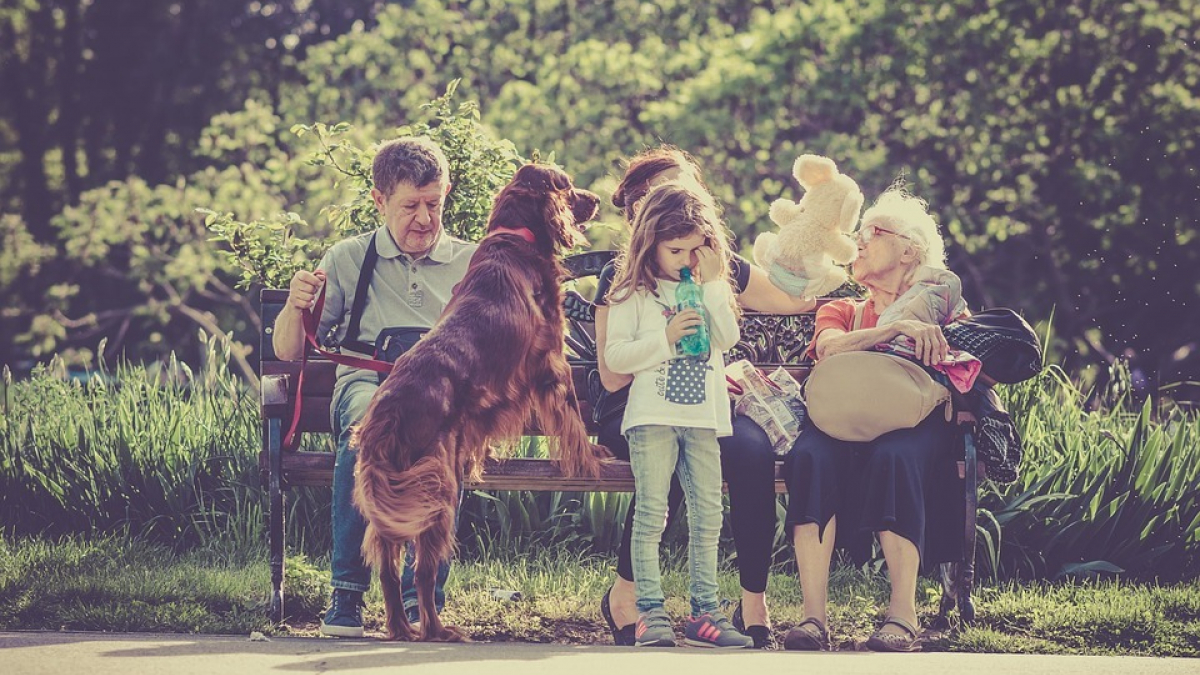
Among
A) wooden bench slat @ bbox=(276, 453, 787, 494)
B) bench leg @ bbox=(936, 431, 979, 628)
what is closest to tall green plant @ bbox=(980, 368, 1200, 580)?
bench leg @ bbox=(936, 431, 979, 628)

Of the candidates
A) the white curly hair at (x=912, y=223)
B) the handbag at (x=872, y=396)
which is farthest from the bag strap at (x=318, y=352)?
the white curly hair at (x=912, y=223)

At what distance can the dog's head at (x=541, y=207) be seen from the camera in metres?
4.94

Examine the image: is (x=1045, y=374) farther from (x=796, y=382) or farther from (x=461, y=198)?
(x=461, y=198)

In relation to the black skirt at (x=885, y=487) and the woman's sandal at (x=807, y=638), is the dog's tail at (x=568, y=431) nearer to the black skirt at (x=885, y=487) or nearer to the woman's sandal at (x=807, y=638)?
the black skirt at (x=885, y=487)

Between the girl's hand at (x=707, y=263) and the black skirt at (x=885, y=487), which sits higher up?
the girl's hand at (x=707, y=263)

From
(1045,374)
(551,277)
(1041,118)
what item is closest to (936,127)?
(1041,118)

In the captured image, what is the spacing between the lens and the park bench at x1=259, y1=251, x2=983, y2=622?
5.06 meters

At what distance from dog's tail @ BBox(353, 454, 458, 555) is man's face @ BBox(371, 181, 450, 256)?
988mm

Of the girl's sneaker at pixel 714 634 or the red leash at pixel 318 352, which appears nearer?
the girl's sneaker at pixel 714 634

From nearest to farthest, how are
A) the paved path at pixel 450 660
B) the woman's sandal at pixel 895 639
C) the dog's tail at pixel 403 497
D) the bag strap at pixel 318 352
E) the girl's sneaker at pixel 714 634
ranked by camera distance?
the paved path at pixel 450 660, the dog's tail at pixel 403 497, the girl's sneaker at pixel 714 634, the woman's sandal at pixel 895 639, the bag strap at pixel 318 352

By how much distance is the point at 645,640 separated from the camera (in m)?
4.70

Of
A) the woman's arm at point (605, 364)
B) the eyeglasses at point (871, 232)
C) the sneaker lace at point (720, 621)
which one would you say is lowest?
the sneaker lace at point (720, 621)

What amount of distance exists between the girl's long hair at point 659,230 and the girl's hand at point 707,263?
0.5 inches

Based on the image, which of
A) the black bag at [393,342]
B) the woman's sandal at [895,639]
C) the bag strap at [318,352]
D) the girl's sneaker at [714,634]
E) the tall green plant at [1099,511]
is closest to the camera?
the girl's sneaker at [714,634]
